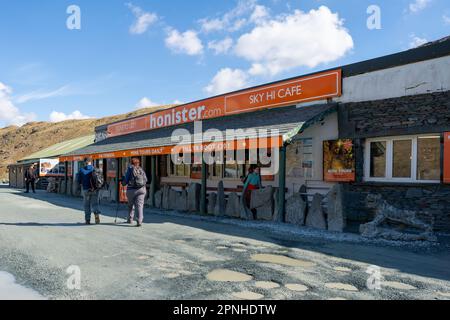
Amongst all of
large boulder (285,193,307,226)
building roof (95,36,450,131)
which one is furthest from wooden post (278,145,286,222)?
building roof (95,36,450,131)

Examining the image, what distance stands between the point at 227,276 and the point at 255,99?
369 inches

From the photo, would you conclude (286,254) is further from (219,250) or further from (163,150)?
(163,150)

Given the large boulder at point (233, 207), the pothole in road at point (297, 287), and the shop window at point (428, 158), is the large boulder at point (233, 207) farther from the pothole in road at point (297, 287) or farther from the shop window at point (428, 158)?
the pothole in road at point (297, 287)

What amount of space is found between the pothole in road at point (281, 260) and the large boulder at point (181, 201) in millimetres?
7322

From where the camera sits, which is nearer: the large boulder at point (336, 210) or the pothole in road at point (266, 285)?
the pothole in road at point (266, 285)

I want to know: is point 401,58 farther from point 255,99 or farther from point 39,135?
point 39,135

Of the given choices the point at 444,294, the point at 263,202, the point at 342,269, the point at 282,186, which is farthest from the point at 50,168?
the point at 444,294

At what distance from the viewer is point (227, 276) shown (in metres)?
→ 5.01

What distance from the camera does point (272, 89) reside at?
13.0m

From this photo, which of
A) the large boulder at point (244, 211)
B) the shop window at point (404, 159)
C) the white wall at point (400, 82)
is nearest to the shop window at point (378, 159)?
the shop window at point (404, 159)

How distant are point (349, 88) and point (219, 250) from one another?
6522 mm

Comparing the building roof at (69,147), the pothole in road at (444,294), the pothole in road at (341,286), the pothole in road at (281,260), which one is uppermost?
the building roof at (69,147)

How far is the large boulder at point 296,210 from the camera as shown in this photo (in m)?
9.73

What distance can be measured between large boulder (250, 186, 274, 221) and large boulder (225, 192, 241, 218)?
21.5 inches
